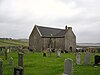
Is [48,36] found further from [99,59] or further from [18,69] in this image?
[18,69]

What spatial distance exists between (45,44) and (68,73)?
60549 mm

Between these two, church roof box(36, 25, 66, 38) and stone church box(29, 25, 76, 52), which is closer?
stone church box(29, 25, 76, 52)

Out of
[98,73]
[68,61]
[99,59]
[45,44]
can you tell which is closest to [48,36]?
[45,44]

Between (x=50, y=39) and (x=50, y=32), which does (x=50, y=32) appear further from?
(x=50, y=39)

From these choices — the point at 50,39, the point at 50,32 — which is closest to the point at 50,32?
the point at 50,32

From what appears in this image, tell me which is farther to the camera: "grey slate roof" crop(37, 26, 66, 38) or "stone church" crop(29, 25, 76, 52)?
"grey slate roof" crop(37, 26, 66, 38)

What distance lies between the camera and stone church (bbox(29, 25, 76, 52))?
7232 cm

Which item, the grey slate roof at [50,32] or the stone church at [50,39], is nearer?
the stone church at [50,39]

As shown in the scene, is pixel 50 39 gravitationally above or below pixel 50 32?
below

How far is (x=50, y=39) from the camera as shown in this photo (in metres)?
73.8

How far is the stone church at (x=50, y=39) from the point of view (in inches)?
2847

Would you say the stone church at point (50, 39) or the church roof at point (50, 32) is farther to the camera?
the church roof at point (50, 32)

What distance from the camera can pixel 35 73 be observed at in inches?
696

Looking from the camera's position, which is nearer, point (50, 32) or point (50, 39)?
point (50, 39)
